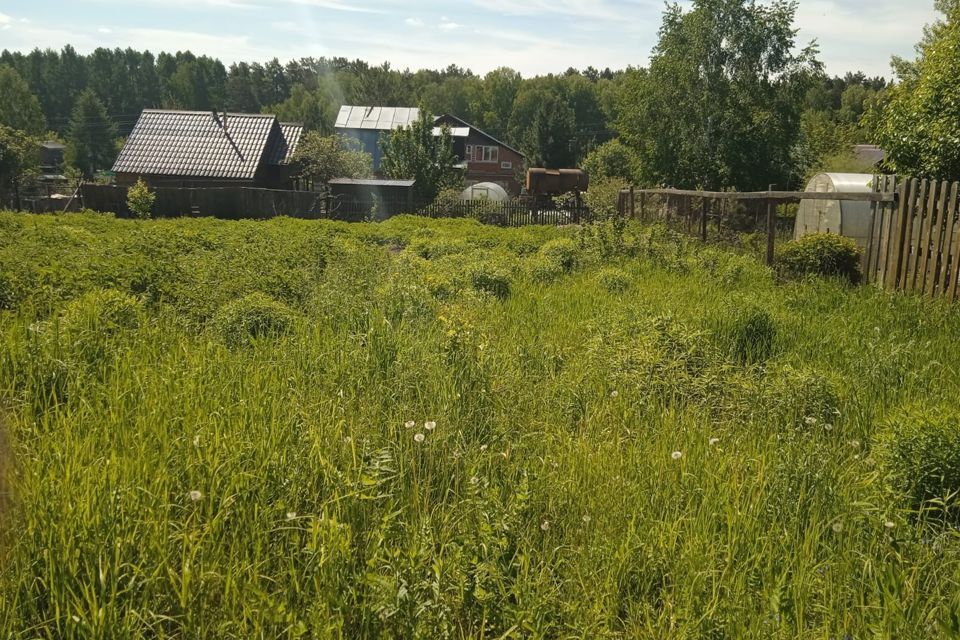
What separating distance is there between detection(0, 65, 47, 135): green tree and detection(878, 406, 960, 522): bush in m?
95.2

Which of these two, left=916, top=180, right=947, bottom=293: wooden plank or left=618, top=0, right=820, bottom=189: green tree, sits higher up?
left=618, top=0, right=820, bottom=189: green tree

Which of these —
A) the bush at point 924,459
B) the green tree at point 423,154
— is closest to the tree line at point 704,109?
the green tree at point 423,154

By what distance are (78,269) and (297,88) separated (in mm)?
127477

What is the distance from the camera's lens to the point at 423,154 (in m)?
42.7

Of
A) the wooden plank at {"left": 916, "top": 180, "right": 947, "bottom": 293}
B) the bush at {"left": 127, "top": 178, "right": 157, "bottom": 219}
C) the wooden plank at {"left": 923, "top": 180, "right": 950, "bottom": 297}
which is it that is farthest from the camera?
the bush at {"left": 127, "top": 178, "right": 157, "bottom": 219}

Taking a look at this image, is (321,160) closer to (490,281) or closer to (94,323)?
(490,281)

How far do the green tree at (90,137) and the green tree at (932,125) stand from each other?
3394 inches

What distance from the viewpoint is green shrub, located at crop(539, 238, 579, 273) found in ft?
39.0

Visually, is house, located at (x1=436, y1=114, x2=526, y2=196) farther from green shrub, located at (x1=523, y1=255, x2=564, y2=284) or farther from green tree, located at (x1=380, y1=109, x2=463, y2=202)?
green shrub, located at (x1=523, y1=255, x2=564, y2=284)

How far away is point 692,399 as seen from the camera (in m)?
4.80

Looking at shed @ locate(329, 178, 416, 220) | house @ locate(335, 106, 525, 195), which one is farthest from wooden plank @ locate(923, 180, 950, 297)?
house @ locate(335, 106, 525, 195)

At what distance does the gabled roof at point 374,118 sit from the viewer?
72.9 m

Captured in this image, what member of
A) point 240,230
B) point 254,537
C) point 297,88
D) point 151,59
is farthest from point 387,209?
point 151,59

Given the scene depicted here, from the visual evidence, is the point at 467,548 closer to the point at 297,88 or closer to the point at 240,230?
the point at 240,230
